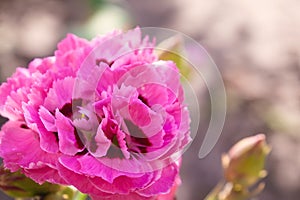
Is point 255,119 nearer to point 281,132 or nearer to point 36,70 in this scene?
point 281,132

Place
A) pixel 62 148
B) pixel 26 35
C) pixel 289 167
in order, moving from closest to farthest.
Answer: pixel 62 148, pixel 289 167, pixel 26 35

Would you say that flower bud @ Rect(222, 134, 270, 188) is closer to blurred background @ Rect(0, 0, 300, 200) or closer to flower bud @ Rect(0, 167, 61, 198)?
flower bud @ Rect(0, 167, 61, 198)

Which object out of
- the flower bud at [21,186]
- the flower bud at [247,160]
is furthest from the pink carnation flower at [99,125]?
the flower bud at [247,160]

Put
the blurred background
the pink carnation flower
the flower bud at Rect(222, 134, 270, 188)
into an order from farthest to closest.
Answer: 1. the blurred background
2. the flower bud at Rect(222, 134, 270, 188)
3. the pink carnation flower

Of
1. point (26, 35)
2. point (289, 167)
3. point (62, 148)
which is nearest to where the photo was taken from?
point (62, 148)

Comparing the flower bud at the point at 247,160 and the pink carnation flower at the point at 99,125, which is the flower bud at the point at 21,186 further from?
the flower bud at the point at 247,160

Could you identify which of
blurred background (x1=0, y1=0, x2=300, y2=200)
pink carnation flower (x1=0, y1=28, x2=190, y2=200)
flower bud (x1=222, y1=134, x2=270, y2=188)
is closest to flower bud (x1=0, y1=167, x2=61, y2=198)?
pink carnation flower (x1=0, y1=28, x2=190, y2=200)

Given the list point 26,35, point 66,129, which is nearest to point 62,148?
point 66,129
